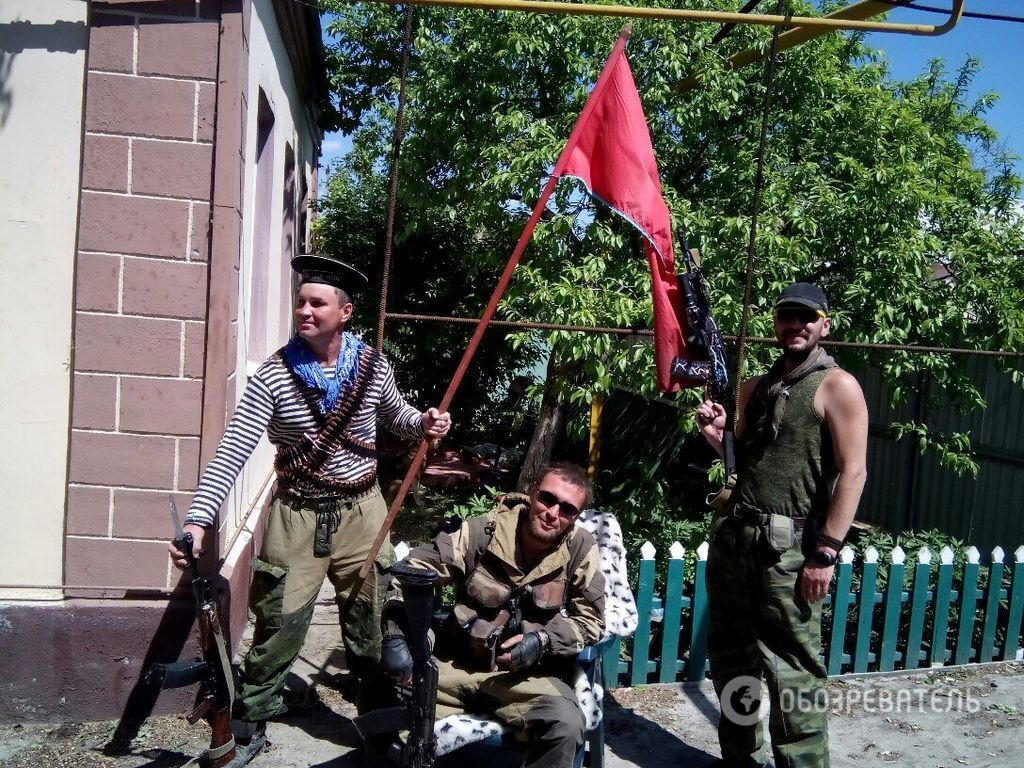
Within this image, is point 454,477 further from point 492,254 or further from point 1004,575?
point 1004,575

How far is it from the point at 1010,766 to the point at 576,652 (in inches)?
85.7

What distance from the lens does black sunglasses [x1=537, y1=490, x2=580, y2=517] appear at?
10.1ft

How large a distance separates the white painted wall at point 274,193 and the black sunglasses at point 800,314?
7.66 feet

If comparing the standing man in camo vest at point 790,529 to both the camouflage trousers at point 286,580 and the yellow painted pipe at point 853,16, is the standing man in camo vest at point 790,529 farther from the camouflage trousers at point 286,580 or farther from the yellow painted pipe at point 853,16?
the camouflage trousers at point 286,580

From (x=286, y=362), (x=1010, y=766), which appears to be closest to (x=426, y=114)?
(x=286, y=362)

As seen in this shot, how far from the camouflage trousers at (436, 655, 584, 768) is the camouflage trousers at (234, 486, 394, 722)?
19.9 inches

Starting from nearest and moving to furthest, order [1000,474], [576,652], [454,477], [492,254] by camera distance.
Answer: [576,652]
[492,254]
[1000,474]
[454,477]

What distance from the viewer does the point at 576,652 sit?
3.05 meters

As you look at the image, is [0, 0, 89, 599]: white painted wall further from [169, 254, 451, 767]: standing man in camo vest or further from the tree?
the tree

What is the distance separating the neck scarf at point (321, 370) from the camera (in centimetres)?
326

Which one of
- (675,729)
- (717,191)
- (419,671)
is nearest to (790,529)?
(675,729)

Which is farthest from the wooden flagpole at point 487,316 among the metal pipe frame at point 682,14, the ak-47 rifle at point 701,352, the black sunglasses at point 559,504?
the ak-47 rifle at point 701,352

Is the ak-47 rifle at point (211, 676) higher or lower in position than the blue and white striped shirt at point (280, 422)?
lower

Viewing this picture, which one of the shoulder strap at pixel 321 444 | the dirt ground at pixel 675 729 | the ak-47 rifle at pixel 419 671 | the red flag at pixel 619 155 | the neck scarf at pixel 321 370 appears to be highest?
the red flag at pixel 619 155
